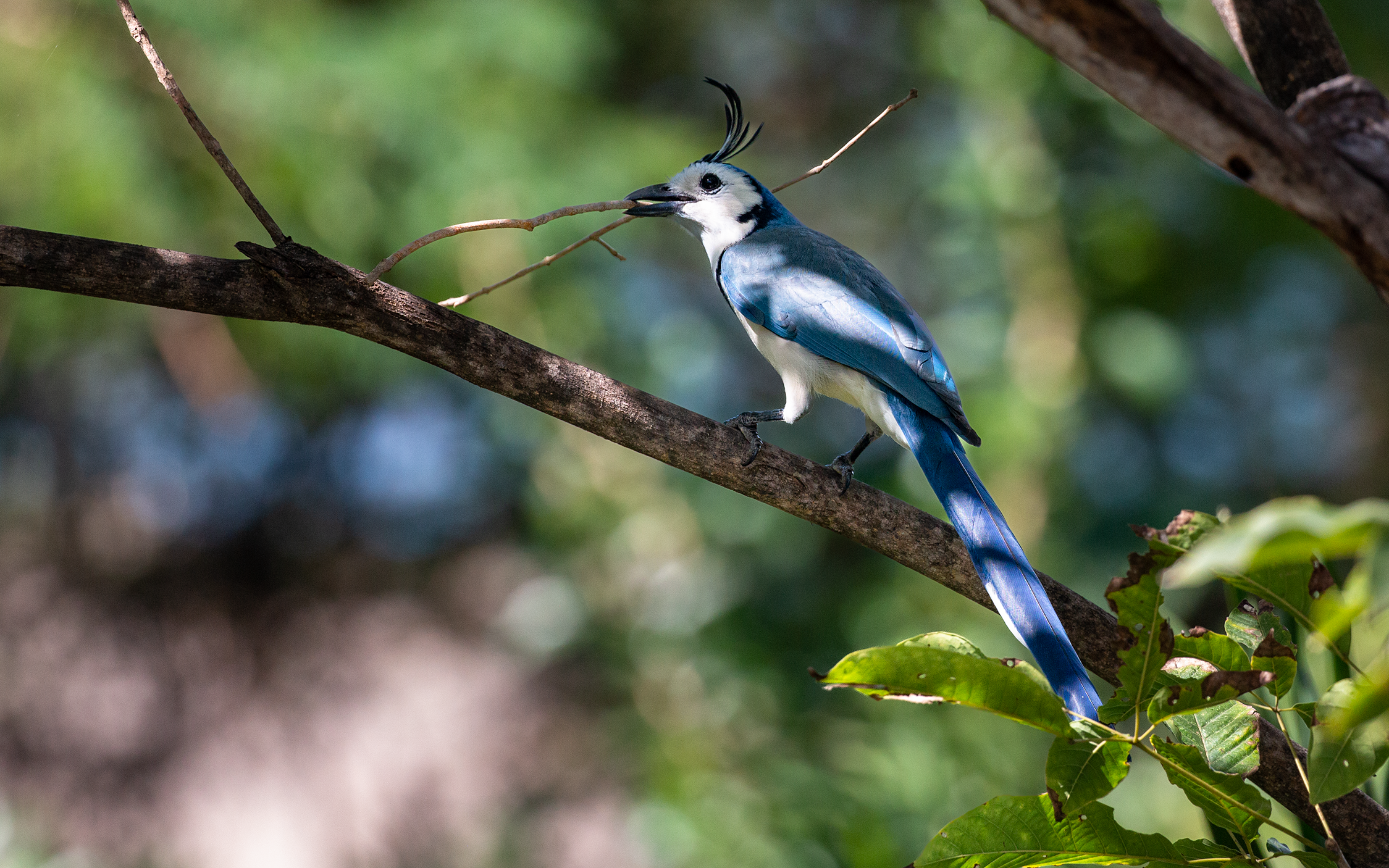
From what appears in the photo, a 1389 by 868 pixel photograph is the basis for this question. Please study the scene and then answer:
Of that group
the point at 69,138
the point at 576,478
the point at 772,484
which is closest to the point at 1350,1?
the point at 576,478

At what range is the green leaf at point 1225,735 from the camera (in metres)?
1.09

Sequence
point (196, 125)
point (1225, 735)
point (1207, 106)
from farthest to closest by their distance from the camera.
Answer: point (196, 125), point (1225, 735), point (1207, 106)

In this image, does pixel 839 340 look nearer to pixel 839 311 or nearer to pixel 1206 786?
pixel 839 311

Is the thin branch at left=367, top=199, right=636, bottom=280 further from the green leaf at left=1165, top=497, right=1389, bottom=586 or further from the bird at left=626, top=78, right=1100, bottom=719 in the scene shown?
the green leaf at left=1165, top=497, right=1389, bottom=586

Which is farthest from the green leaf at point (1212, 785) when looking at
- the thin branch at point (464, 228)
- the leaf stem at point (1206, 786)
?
the thin branch at point (464, 228)

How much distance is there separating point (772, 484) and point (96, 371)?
13.9 feet

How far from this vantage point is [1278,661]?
99cm

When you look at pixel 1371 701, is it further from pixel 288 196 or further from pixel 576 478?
pixel 288 196

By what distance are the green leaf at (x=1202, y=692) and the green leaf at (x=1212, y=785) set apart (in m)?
0.03

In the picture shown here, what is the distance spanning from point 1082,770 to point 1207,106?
24.2 inches

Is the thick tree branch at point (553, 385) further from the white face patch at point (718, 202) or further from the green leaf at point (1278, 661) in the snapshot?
the white face patch at point (718, 202)

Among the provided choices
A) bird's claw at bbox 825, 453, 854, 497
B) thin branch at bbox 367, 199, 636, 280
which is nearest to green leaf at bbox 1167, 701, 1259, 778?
bird's claw at bbox 825, 453, 854, 497

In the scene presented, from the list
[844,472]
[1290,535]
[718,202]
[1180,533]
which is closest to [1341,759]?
[1180,533]

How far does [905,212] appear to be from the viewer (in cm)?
536
